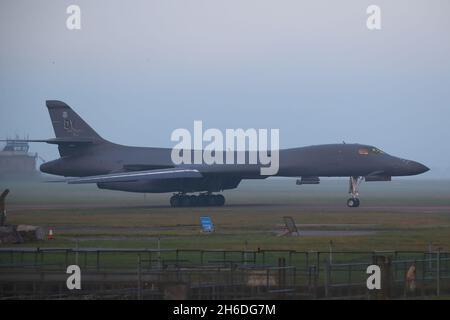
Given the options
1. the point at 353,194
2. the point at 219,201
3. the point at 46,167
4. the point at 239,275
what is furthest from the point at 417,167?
the point at 239,275

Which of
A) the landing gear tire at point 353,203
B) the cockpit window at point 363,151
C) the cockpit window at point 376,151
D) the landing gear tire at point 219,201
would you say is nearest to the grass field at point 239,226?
the landing gear tire at point 219,201

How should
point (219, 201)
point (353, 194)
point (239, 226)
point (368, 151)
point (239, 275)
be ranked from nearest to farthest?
1. point (239, 275)
2. point (239, 226)
3. point (353, 194)
4. point (368, 151)
5. point (219, 201)

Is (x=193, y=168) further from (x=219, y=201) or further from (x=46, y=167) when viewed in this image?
(x=46, y=167)

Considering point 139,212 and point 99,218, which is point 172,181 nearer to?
point 139,212

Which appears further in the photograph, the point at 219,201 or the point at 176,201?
the point at 219,201

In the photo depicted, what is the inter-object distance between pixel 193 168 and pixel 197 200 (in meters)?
1.52

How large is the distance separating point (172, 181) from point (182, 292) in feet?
111

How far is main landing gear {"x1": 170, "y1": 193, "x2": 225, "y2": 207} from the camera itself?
5147 cm

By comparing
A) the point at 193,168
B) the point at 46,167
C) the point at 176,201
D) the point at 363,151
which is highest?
the point at 363,151

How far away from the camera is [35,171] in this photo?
4515 inches

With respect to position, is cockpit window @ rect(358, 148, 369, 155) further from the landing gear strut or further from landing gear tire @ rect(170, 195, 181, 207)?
landing gear tire @ rect(170, 195, 181, 207)

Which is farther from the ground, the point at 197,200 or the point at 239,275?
the point at 197,200

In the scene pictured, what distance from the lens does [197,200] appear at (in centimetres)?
5197

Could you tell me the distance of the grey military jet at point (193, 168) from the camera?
5128cm
